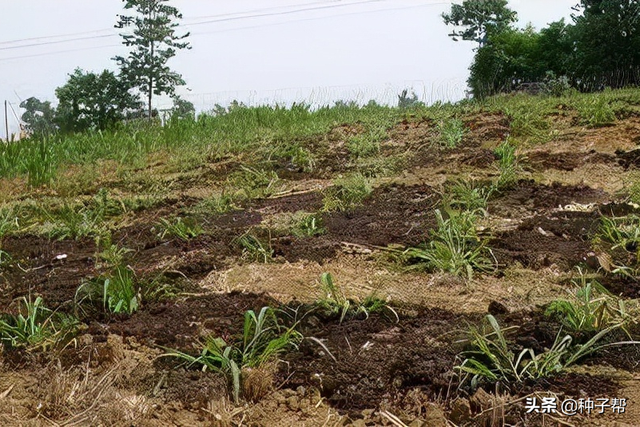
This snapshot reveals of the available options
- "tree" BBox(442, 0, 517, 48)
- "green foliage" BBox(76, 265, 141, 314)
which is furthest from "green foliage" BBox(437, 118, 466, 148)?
"tree" BBox(442, 0, 517, 48)

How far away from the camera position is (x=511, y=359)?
78.6 inches

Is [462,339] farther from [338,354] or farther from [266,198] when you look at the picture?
[266,198]

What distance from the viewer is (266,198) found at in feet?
17.1

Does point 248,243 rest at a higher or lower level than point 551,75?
lower

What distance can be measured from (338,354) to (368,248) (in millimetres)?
1373

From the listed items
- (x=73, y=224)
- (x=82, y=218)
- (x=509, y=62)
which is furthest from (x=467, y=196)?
(x=509, y=62)

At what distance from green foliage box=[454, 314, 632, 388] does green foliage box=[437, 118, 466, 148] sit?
4.12m

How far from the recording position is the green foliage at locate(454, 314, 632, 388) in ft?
6.41

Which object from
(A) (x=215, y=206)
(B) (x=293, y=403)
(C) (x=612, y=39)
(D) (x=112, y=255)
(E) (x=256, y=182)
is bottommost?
(B) (x=293, y=403)

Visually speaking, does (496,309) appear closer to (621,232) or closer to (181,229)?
(621,232)

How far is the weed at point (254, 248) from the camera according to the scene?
11.1 feet

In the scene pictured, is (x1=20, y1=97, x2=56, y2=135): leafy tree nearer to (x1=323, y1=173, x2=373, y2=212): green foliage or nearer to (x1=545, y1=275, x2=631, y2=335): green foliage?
(x1=323, y1=173, x2=373, y2=212): green foliage

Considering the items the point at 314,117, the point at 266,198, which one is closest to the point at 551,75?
the point at 314,117

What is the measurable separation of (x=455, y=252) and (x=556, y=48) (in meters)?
30.0
